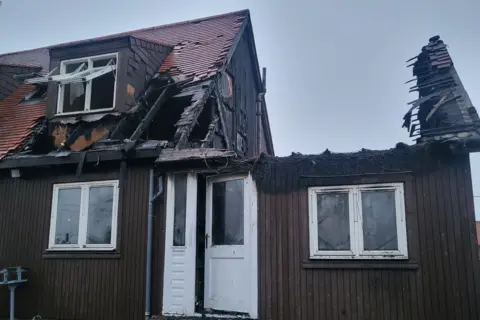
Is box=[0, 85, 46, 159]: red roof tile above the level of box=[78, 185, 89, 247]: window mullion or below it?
above

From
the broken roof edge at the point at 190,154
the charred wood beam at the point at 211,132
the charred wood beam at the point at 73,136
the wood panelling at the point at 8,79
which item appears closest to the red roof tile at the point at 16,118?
the wood panelling at the point at 8,79

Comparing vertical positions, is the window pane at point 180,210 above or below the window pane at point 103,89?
below

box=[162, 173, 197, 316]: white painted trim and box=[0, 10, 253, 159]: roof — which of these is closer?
box=[162, 173, 197, 316]: white painted trim

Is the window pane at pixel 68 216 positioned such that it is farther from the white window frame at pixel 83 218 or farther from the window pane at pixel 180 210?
the window pane at pixel 180 210

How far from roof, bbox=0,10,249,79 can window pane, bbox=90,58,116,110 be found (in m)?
0.79

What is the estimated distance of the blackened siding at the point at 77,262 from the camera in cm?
793

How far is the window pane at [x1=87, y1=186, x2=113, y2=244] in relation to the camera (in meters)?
8.37

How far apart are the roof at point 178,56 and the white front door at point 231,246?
379cm

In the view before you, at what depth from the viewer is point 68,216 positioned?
8680 millimetres

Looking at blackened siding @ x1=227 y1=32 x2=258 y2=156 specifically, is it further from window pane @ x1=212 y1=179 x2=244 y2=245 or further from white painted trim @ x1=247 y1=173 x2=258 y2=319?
white painted trim @ x1=247 y1=173 x2=258 y2=319

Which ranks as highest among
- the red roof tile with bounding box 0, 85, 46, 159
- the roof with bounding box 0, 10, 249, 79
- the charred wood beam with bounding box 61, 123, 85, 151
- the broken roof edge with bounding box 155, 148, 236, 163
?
the roof with bounding box 0, 10, 249, 79

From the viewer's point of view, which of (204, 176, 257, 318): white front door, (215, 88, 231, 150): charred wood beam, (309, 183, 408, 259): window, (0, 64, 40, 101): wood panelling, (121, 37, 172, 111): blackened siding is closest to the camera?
(309, 183, 408, 259): window

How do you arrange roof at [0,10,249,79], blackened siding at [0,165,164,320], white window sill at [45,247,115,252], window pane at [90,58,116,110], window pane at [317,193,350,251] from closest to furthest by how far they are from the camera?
1. window pane at [317,193,350,251]
2. blackened siding at [0,165,164,320]
3. white window sill at [45,247,115,252]
4. window pane at [90,58,116,110]
5. roof at [0,10,249,79]

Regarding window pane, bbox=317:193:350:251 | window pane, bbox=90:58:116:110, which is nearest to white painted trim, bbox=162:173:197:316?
window pane, bbox=317:193:350:251
